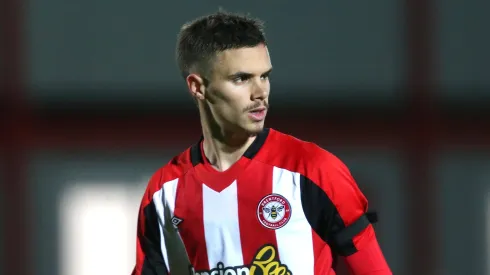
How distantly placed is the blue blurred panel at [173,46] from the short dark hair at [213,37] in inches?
106

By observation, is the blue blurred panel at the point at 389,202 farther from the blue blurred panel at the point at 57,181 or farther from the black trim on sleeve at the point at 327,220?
the black trim on sleeve at the point at 327,220

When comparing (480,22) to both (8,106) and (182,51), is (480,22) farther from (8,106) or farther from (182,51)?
(182,51)

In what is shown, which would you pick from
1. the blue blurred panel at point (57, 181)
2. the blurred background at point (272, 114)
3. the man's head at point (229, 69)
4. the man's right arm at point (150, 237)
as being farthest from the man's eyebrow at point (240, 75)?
the blue blurred panel at point (57, 181)

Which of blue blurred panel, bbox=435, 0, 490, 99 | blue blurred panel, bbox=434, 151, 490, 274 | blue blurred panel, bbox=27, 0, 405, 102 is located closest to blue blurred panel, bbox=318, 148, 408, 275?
blue blurred panel, bbox=434, 151, 490, 274

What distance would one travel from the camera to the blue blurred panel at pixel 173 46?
5781 millimetres

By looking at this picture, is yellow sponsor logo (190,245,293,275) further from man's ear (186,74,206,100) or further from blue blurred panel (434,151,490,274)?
blue blurred panel (434,151,490,274)

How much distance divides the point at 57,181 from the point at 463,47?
87.8 inches

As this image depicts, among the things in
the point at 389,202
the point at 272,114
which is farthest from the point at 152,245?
the point at 389,202

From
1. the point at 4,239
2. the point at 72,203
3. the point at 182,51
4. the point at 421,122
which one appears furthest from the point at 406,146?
the point at 182,51

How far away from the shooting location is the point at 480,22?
19.3ft

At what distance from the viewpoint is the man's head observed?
9.57 ft

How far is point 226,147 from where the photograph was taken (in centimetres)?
307

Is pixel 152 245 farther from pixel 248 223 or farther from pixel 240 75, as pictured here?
pixel 240 75

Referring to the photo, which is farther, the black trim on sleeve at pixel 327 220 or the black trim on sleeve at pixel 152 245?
the black trim on sleeve at pixel 152 245
